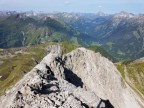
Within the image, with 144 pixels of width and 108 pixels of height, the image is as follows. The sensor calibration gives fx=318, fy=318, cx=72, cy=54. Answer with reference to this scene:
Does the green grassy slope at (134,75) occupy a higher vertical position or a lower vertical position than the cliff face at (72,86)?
lower

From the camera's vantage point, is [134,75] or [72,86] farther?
[134,75]

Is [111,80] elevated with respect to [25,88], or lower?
lower

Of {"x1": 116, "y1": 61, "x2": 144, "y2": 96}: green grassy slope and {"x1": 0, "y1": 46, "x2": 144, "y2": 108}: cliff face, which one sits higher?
{"x1": 0, "y1": 46, "x2": 144, "y2": 108}: cliff face

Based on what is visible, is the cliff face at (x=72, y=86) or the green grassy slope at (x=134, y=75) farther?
the green grassy slope at (x=134, y=75)

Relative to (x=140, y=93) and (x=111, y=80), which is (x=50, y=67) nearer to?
(x=111, y=80)

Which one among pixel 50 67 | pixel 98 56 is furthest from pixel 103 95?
pixel 50 67

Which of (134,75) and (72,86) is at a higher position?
(72,86)

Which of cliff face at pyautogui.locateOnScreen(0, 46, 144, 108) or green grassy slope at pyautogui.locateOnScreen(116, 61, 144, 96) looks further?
green grassy slope at pyautogui.locateOnScreen(116, 61, 144, 96)

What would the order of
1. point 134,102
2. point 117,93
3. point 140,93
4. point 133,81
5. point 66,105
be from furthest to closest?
point 133,81, point 140,93, point 134,102, point 117,93, point 66,105
